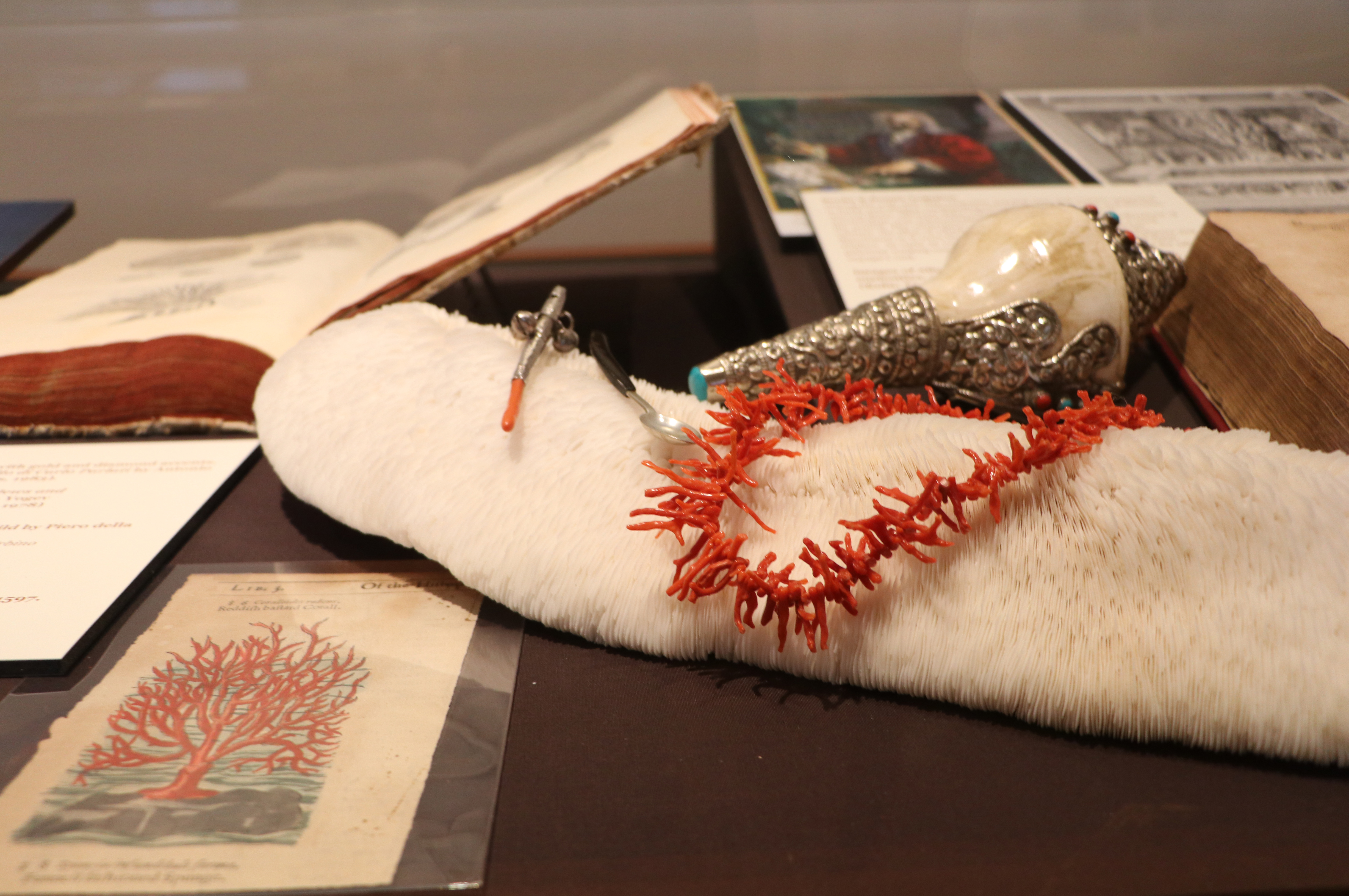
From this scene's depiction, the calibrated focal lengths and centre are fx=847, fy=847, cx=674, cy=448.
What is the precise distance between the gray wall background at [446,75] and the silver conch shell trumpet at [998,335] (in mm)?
838

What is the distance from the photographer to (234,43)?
1307 millimetres

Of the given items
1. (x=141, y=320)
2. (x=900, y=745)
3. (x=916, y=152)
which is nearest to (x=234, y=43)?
(x=141, y=320)

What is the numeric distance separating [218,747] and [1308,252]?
0.86m

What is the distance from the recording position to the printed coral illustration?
43cm

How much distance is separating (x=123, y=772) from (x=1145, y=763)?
0.55 m

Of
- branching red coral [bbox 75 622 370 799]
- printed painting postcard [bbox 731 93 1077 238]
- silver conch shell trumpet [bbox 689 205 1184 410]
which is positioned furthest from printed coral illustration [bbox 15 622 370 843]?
printed painting postcard [bbox 731 93 1077 238]

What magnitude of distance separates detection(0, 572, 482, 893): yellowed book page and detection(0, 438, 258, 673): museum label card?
55 mm

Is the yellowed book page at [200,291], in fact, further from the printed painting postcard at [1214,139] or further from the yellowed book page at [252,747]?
the printed painting postcard at [1214,139]

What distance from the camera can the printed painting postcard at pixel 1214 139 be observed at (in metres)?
1.03

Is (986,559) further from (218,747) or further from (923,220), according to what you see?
(923,220)

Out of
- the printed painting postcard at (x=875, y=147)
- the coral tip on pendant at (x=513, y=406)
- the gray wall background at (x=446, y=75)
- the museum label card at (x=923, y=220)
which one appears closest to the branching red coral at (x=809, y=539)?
the coral tip on pendant at (x=513, y=406)

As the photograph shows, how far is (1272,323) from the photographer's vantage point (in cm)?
65

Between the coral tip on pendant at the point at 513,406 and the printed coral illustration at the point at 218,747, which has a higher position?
the coral tip on pendant at the point at 513,406

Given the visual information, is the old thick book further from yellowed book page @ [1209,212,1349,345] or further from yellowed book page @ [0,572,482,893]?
yellowed book page @ [0,572,482,893]
